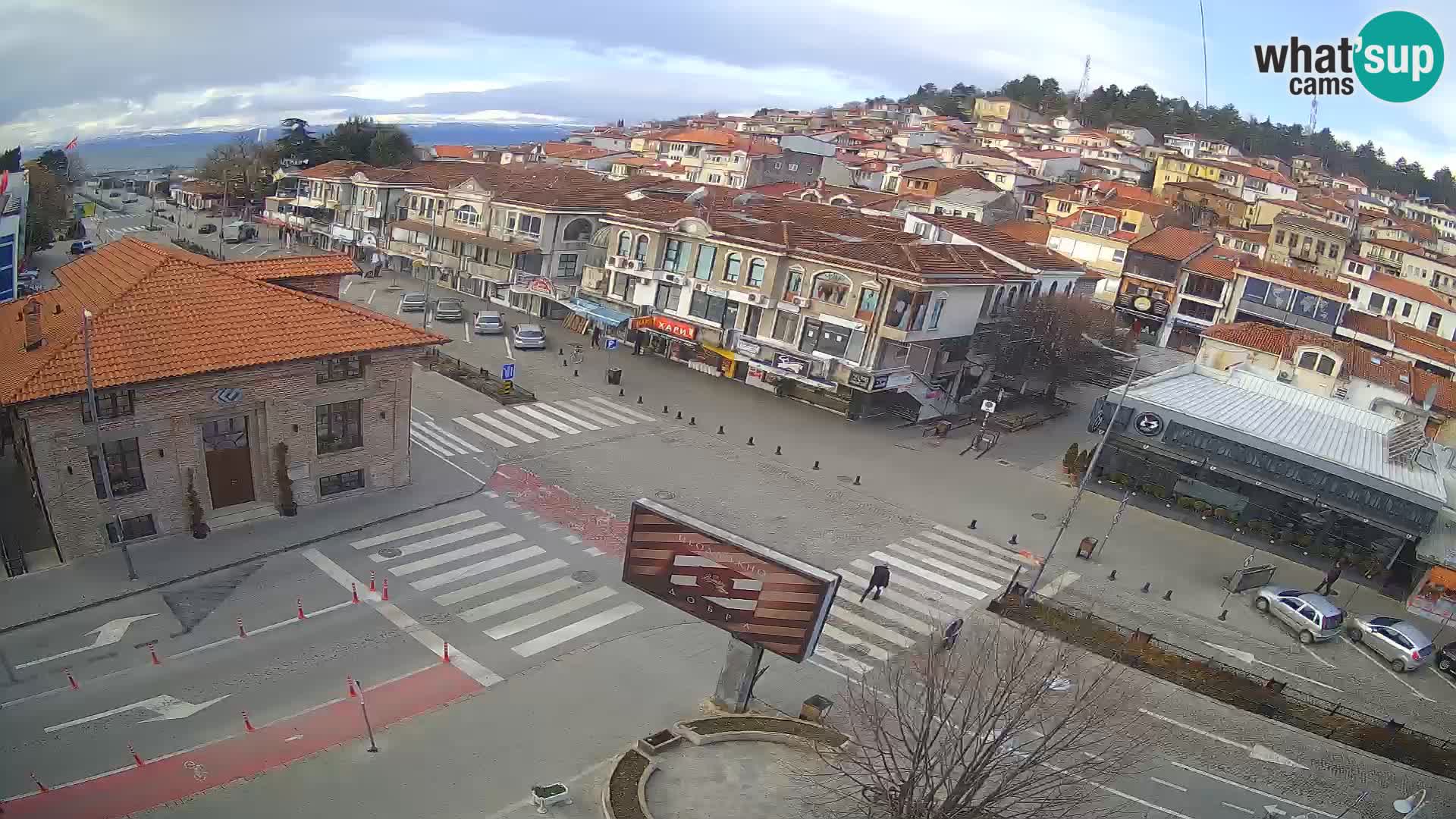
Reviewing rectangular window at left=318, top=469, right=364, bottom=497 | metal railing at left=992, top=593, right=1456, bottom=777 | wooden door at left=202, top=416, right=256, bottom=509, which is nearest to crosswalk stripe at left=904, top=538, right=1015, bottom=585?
metal railing at left=992, top=593, right=1456, bottom=777

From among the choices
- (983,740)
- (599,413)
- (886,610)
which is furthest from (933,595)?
(599,413)

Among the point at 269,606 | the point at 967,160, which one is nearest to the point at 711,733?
the point at 269,606

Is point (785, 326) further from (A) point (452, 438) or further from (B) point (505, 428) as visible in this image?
(A) point (452, 438)

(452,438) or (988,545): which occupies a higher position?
(988,545)

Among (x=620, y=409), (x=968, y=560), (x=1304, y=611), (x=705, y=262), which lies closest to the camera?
(x=1304, y=611)

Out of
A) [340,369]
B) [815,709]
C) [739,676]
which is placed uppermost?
[340,369]

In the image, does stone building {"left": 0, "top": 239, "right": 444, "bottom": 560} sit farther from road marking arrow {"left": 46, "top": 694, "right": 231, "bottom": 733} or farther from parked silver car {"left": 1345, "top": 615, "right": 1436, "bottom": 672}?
parked silver car {"left": 1345, "top": 615, "right": 1436, "bottom": 672}

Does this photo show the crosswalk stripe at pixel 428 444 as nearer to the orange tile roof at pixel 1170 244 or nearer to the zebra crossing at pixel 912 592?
the zebra crossing at pixel 912 592

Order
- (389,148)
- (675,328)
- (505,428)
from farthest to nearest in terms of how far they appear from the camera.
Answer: (389,148), (675,328), (505,428)
